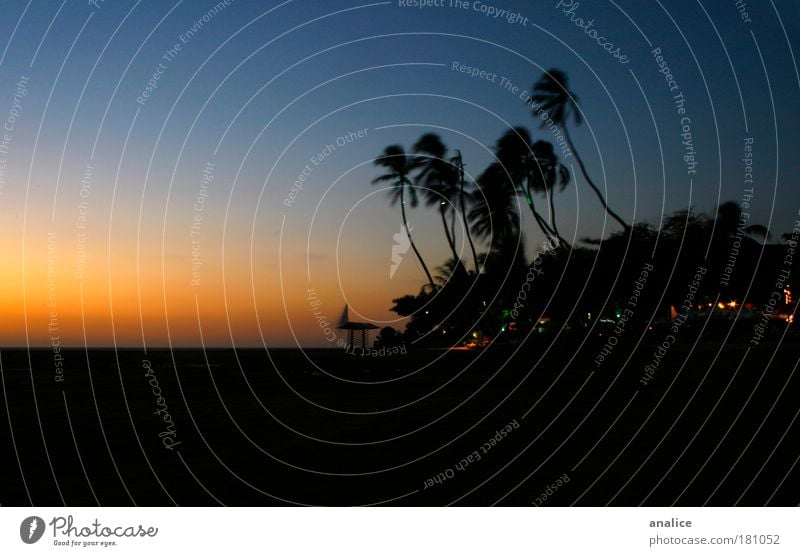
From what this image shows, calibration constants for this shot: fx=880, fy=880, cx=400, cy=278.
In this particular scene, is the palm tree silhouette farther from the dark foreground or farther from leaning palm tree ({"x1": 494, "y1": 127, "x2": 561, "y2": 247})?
the dark foreground

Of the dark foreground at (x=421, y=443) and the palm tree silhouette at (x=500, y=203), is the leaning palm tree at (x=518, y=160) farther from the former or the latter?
the dark foreground at (x=421, y=443)

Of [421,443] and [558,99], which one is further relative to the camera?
[558,99]

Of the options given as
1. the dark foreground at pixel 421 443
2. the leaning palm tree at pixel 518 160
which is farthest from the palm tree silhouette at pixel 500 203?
the dark foreground at pixel 421 443

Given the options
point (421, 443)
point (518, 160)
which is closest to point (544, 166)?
point (518, 160)

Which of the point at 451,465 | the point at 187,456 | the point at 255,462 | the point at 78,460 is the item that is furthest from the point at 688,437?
the point at 78,460

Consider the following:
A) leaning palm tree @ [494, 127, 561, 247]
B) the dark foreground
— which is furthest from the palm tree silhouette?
the dark foreground

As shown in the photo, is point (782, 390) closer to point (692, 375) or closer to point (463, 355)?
point (692, 375)

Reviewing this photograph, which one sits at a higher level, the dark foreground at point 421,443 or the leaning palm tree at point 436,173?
the leaning palm tree at point 436,173

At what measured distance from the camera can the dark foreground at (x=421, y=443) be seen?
10.3m

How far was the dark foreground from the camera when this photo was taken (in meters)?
10.3

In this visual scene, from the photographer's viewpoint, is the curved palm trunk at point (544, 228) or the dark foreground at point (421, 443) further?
the curved palm trunk at point (544, 228)

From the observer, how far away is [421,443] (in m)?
13.7

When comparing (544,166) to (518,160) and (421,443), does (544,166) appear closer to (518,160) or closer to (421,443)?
(518,160)

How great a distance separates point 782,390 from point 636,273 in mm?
12091
